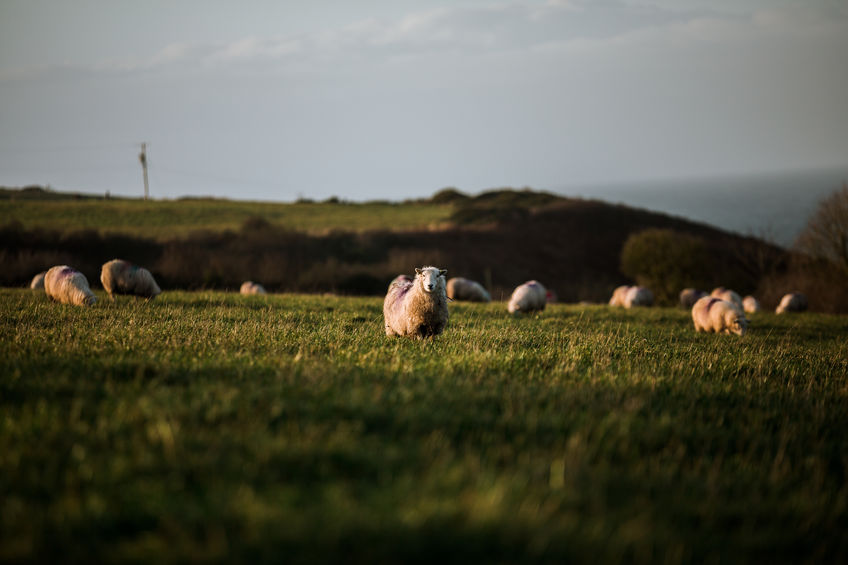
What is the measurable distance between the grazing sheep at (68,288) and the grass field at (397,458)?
6255 mm

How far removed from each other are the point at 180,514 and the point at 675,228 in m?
68.1

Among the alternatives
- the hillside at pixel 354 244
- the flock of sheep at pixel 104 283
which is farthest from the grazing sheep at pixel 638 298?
the flock of sheep at pixel 104 283

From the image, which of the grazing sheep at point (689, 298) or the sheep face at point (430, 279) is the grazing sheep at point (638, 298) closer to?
the grazing sheep at point (689, 298)

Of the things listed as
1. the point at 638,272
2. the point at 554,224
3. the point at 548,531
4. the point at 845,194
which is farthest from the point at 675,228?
the point at 548,531

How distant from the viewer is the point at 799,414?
617 centimetres

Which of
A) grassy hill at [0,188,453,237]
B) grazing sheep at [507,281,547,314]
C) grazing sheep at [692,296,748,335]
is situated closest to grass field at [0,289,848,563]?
grazing sheep at [692,296,748,335]

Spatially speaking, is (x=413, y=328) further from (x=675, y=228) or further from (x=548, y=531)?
(x=675, y=228)

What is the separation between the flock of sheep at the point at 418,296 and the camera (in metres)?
9.30

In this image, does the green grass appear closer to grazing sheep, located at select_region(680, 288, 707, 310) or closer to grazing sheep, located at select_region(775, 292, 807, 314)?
grazing sheep, located at select_region(680, 288, 707, 310)

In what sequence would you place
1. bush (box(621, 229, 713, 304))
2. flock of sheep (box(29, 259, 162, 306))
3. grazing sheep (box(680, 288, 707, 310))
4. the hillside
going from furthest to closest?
bush (box(621, 229, 713, 304)), the hillside, grazing sheep (box(680, 288, 707, 310)), flock of sheep (box(29, 259, 162, 306))

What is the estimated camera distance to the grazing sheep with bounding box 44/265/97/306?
13297 mm

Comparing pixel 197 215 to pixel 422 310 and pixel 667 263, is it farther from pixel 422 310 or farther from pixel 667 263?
pixel 422 310

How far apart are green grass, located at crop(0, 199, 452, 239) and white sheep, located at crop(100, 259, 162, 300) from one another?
3341cm

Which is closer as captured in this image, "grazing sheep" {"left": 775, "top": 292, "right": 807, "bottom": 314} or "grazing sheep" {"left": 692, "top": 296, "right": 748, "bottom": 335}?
"grazing sheep" {"left": 692, "top": 296, "right": 748, "bottom": 335}
